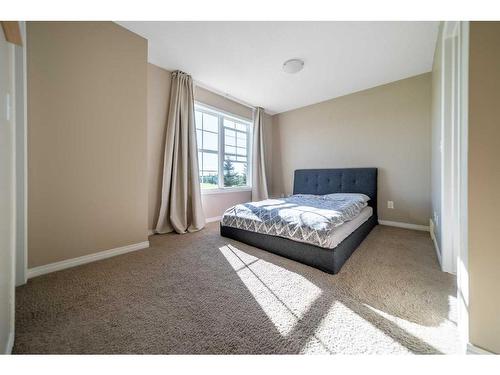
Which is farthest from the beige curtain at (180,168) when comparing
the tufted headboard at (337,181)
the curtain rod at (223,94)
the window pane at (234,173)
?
the tufted headboard at (337,181)

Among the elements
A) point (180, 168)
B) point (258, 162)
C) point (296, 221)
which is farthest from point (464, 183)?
point (258, 162)

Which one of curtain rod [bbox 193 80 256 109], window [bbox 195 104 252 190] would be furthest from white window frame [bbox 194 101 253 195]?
curtain rod [bbox 193 80 256 109]

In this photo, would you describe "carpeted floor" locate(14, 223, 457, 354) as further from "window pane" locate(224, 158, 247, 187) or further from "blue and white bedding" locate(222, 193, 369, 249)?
"window pane" locate(224, 158, 247, 187)

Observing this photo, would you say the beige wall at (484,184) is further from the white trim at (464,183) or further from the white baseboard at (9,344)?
the white baseboard at (9,344)

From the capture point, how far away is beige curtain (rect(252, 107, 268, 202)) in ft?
13.2

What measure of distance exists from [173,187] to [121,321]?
1.89m

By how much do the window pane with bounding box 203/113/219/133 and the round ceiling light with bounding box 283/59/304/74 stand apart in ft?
5.07

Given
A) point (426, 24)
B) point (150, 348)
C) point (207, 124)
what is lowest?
point (150, 348)

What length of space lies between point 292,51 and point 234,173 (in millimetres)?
2316

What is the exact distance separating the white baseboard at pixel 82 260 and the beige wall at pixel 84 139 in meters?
0.04

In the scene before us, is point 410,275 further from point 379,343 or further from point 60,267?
point 60,267

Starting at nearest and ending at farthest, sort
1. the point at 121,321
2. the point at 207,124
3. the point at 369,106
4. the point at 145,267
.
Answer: the point at 121,321, the point at 145,267, the point at 369,106, the point at 207,124
